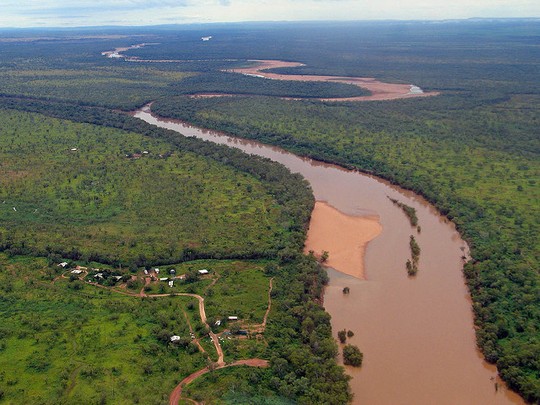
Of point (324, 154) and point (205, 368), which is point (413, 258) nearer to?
point (205, 368)

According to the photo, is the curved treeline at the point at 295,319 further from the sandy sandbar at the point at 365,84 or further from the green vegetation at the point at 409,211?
the sandy sandbar at the point at 365,84

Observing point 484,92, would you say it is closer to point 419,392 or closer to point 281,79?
point 281,79

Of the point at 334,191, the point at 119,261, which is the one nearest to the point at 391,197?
the point at 334,191

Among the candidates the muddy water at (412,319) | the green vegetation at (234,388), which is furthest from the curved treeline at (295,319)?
the muddy water at (412,319)

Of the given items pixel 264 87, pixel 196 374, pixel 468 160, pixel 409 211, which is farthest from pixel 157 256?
pixel 264 87

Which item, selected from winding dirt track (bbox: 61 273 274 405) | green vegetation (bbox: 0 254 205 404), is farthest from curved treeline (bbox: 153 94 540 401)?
green vegetation (bbox: 0 254 205 404)
